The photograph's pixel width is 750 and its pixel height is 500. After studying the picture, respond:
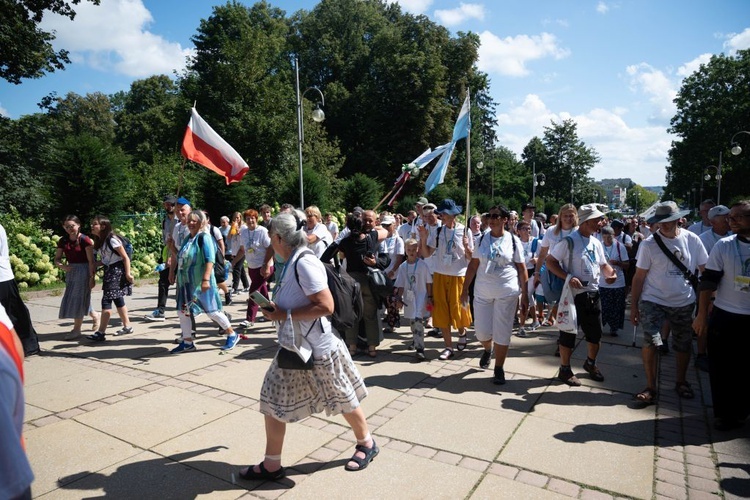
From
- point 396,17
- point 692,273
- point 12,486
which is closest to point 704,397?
point 692,273

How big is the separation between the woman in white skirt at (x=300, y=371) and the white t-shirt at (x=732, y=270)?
3397mm

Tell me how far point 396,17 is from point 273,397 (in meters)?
57.2

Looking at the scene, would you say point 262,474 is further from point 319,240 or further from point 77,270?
point 77,270

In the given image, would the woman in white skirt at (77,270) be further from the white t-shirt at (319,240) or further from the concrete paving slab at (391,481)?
the concrete paving slab at (391,481)

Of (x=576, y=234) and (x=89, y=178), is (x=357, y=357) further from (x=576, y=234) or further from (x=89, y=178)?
(x=89, y=178)

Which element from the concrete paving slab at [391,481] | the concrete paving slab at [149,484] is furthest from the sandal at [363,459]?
the concrete paving slab at [149,484]

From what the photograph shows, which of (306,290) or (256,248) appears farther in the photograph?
(256,248)

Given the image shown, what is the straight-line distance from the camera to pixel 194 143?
28.1 feet

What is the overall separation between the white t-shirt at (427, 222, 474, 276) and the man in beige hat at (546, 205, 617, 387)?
1190 millimetres

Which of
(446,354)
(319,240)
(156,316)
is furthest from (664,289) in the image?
(156,316)

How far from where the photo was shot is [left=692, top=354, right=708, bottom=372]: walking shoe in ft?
19.1

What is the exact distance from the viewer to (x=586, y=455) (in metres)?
3.69

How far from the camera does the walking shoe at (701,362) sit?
5820mm

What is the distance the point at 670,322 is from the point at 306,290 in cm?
381
